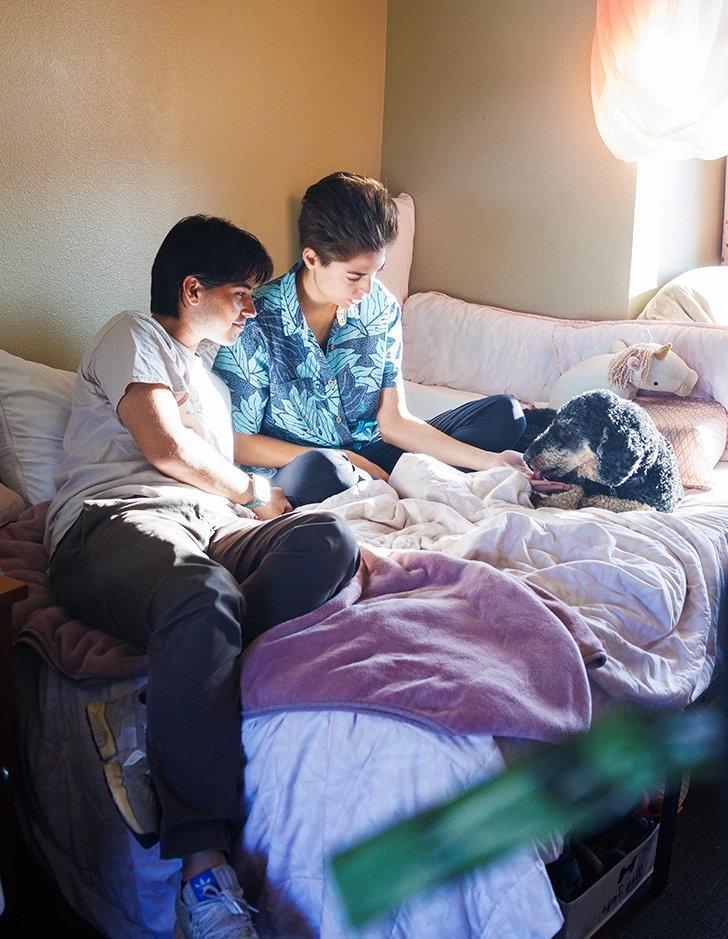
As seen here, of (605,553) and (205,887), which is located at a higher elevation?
(605,553)

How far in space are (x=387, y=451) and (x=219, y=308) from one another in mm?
719

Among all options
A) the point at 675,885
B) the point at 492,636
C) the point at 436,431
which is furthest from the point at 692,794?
the point at 436,431

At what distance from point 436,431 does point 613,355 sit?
1.80 feet

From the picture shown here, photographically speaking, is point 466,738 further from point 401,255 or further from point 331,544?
point 401,255

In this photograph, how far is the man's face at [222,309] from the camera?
1.73m

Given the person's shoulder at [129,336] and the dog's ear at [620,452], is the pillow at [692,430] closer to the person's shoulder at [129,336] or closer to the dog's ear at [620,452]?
the dog's ear at [620,452]

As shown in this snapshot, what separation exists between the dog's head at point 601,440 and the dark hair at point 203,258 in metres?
0.70

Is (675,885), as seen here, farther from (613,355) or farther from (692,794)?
(613,355)

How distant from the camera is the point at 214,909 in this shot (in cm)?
110

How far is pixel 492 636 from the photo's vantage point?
127 centimetres

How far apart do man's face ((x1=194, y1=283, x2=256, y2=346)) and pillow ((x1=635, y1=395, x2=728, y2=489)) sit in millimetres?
1104

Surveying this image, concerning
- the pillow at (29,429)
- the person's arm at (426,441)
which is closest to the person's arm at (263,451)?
the person's arm at (426,441)

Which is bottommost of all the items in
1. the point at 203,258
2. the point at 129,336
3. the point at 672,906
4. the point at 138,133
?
the point at 672,906

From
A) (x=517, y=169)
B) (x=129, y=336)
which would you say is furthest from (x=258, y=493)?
(x=517, y=169)
